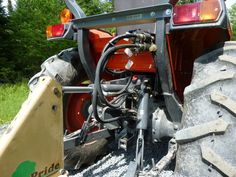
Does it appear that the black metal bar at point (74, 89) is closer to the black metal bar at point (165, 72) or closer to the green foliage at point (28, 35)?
the black metal bar at point (165, 72)

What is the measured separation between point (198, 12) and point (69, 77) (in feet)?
5.63

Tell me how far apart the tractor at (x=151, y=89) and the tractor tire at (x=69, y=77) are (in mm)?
11

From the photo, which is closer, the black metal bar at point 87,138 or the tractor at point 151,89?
Answer: the tractor at point 151,89

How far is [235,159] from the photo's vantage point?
2023mm

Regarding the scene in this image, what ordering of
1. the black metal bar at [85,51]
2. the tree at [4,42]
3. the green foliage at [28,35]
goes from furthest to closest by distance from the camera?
the tree at [4,42], the green foliage at [28,35], the black metal bar at [85,51]

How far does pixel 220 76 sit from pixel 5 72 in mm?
14233

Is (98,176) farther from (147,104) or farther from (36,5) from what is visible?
(36,5)

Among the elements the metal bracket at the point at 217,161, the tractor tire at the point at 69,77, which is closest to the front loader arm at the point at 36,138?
the metal bracket at the point at 217,161

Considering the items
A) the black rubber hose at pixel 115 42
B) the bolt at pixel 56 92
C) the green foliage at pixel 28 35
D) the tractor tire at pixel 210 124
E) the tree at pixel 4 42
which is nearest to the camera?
the tractor tire at pixel 210 124

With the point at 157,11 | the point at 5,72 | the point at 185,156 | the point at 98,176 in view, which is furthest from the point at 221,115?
the point at 5,72

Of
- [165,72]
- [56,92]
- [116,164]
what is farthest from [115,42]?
[116,164]

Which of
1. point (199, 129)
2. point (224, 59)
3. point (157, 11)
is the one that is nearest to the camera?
point (199, 129)

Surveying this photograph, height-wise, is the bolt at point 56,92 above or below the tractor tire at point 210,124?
above

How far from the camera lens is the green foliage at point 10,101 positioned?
714 centimetres
